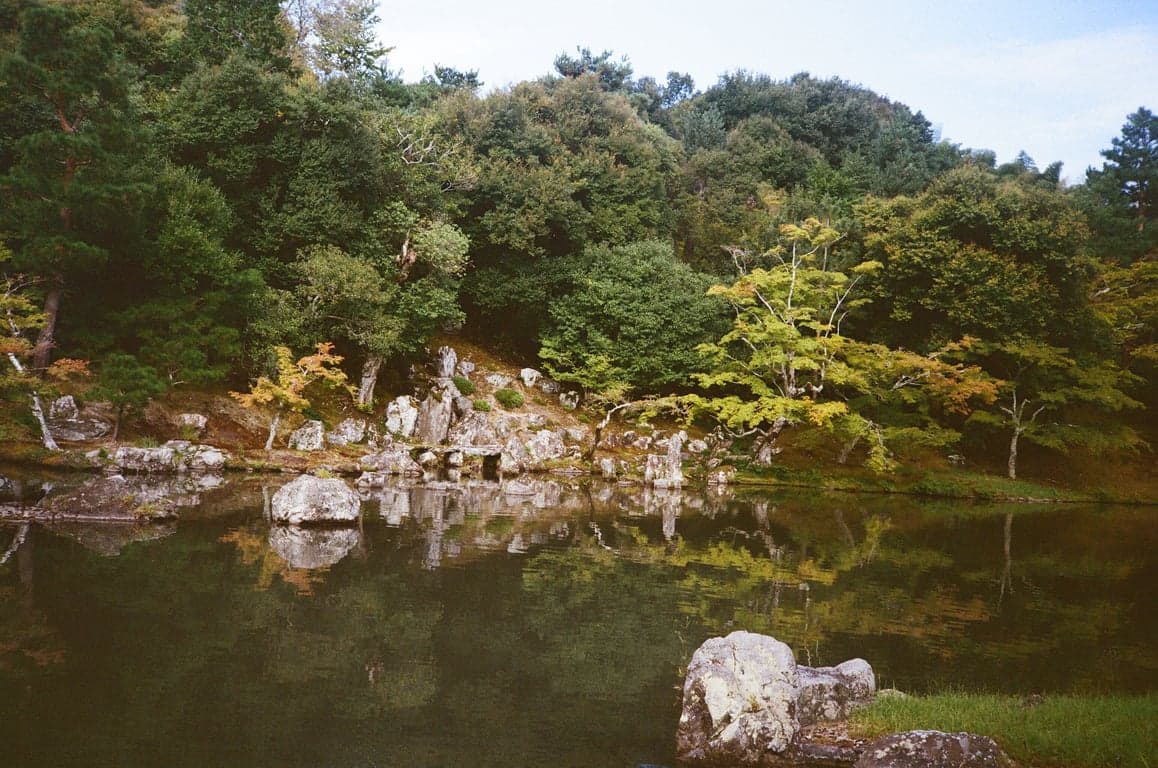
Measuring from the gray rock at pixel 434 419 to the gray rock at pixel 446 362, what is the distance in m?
2.05

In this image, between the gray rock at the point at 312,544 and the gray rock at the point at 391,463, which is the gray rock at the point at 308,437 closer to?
the gray rock at the point at 391,463

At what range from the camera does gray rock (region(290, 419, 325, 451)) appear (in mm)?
24922

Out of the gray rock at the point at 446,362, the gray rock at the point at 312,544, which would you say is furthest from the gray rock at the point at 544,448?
the gray rock at the point at 312,544

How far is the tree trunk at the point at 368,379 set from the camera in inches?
1126

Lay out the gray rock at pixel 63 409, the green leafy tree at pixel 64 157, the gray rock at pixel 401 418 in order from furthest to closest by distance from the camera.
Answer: the gray rock at pixel 401 418, the gray rock at pixel 63 409, the green leafy tree at pixel 64 157

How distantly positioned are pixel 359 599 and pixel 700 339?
81.5ft

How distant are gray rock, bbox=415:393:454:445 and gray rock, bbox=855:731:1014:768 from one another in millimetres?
23446

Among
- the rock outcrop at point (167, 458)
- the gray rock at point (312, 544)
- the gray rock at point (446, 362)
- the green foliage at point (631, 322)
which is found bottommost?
the gray rock at point (312, 544)

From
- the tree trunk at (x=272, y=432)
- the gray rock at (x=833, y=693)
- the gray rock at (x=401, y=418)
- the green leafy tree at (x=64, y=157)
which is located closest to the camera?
the gray rock at (x=833, y=693)

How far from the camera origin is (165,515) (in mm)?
15008

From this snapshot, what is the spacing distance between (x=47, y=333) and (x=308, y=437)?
776cm

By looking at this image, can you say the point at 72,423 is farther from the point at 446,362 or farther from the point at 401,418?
the point at 446,362

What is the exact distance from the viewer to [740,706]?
711 cm

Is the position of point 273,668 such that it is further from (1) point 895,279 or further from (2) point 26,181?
(1) point 895,279
